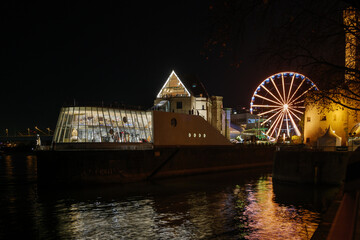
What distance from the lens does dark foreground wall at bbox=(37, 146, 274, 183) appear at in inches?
1310

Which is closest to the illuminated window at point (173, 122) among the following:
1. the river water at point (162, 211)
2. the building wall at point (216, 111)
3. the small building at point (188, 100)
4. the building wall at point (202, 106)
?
the small building at point (188, 100)

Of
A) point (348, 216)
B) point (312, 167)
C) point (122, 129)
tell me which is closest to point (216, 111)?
point (122, 129)

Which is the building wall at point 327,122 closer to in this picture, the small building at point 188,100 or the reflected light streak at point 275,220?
the small building at point 188,100

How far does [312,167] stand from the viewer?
3422cm

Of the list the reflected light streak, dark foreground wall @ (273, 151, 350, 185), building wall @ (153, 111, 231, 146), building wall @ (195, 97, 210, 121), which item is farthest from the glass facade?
building wall @ (195, 97, 210, 121)

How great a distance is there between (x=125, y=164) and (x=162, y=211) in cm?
1514

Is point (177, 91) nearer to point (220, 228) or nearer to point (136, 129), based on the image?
point (136, 129)

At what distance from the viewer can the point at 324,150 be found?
35219 mm

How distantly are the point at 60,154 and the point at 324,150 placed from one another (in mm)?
27025

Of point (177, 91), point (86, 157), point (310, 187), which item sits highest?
point (177, 91)

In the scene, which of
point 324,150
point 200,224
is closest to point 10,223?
point 200,224

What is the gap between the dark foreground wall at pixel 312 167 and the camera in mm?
32656

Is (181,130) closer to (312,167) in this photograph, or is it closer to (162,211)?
(312,167)

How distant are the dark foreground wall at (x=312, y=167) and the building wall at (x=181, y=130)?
1472cm
